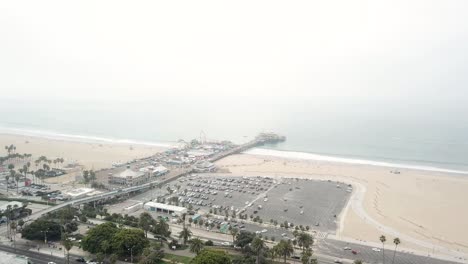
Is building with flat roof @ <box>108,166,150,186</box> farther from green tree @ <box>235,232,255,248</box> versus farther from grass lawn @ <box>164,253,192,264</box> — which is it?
green tree @ <box>235,232,255,248</box>

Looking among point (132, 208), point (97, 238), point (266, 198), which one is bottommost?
point (132, 208)

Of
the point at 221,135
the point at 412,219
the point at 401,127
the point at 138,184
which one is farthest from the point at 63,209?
the point at 401,127

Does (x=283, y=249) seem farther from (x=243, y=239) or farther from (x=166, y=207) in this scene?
(x=166, y=207)

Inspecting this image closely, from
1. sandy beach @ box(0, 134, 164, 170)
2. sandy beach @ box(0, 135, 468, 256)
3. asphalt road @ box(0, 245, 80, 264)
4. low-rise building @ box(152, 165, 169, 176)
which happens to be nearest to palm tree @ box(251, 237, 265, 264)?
sandy beach @ box(0, 135, 468, 256)

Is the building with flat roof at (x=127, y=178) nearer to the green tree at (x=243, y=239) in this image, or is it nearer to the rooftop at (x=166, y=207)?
the rooftop at (x=166, y=207)

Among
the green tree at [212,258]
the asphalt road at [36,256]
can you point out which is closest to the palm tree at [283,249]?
the green tree at [212,258]

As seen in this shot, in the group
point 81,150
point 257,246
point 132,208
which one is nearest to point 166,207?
point 132,208
